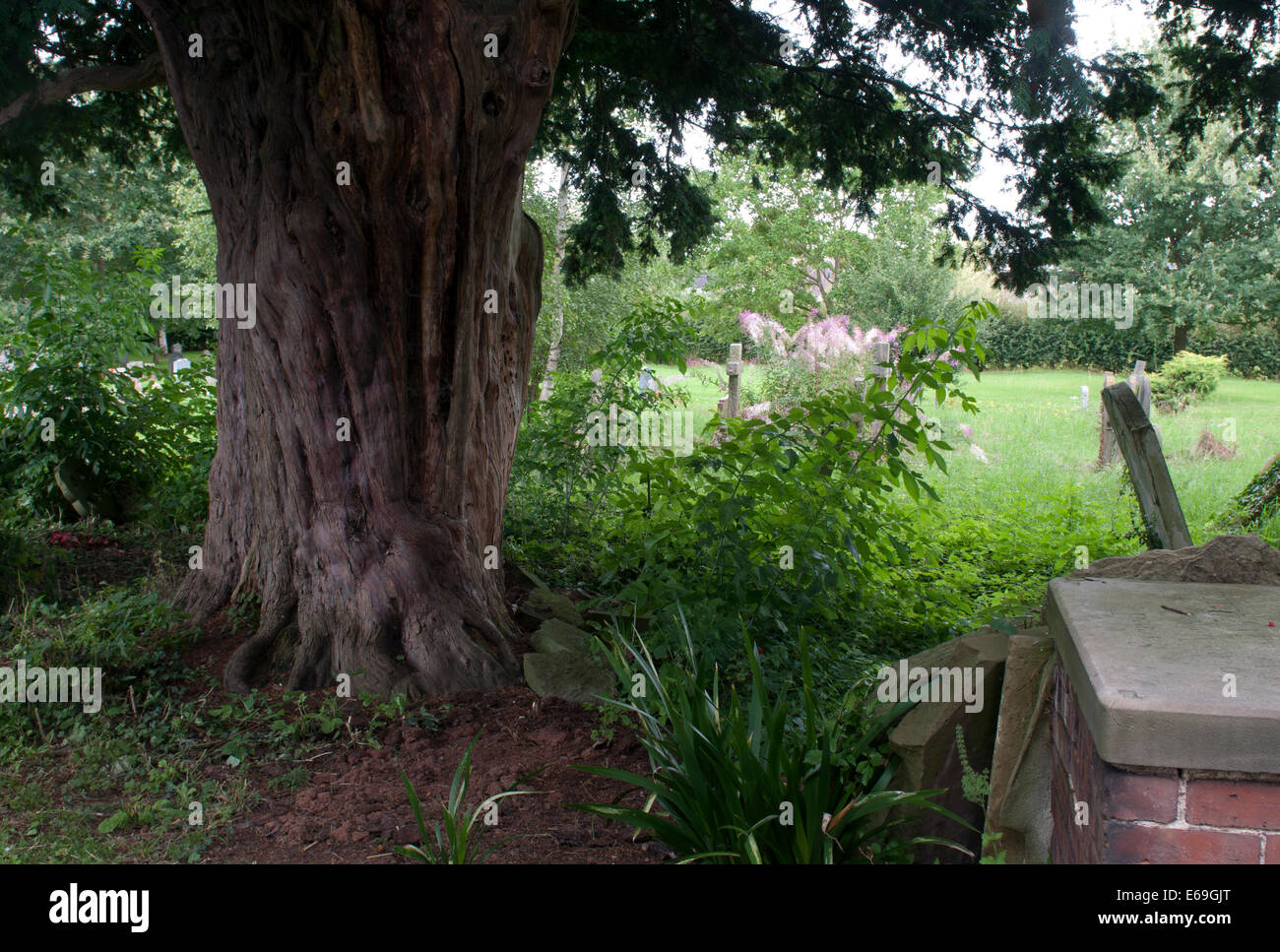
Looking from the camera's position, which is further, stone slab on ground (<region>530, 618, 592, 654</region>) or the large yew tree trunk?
stone slab on ground (<region>530, 618, 592, 654</region>)

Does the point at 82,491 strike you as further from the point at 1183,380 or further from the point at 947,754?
the point at 1183,380

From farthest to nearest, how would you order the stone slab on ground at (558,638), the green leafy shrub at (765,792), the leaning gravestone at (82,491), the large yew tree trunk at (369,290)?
the leaning gravestone at (82,491) → the stone slab on ground at (558,638) → the large yew tree trunk at (369,290) → the green leafy shrub at (765,792)

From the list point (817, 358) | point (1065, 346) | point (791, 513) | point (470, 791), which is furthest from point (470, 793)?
point (1065, 346)

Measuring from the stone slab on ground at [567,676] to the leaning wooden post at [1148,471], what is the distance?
3.16 m

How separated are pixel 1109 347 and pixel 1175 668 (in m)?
25.9

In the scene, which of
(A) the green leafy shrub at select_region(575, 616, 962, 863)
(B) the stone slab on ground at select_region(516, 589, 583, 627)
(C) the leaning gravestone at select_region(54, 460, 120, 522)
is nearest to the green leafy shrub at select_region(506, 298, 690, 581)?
(B) the stone slab on ground at select_region(516, 589, 583, 627)

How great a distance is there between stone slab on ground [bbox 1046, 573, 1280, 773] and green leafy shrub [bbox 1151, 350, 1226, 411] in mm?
17021

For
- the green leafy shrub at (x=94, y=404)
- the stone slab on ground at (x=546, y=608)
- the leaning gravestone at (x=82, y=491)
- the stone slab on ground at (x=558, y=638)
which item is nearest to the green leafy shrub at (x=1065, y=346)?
the green leafy shrub at (x=94, y=404)

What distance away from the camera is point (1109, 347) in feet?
83.5

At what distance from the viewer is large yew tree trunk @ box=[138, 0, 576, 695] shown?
417 centimetres

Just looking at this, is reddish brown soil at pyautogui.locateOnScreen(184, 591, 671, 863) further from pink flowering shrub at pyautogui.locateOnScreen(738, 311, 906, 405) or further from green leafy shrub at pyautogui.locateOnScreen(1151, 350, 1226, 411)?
green leafy shrub at pyautogui.locateOnScreen(1151, 350, 1226, 411)

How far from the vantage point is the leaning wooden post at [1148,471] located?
206 inches

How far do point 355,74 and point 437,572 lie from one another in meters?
2.32

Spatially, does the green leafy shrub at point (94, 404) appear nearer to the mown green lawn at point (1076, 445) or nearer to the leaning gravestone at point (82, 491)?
the leaning gravestone at point (82, 491)
